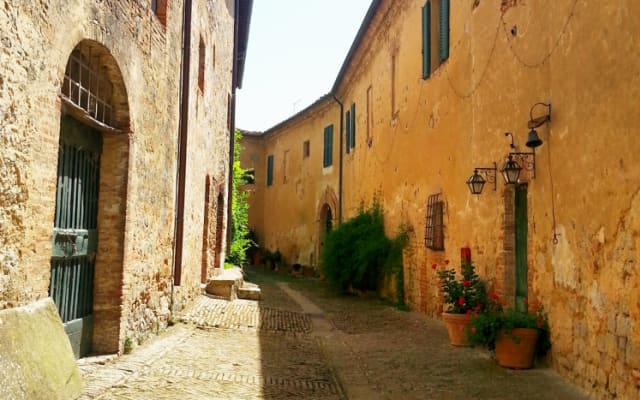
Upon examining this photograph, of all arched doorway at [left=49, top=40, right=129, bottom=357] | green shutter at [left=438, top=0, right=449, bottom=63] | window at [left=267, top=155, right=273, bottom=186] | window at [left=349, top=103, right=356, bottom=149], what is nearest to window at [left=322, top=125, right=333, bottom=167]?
window at [left=349, top=103, right=356, bottom=149]

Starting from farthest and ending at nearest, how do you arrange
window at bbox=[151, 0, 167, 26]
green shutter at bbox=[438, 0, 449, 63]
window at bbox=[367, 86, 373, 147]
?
1. window at bbox=[367, 86, 373, 147]
2. green shutter at bbox=[438, 0, 449, 63]
3. window at bbox=[151, 0, 167, 26]

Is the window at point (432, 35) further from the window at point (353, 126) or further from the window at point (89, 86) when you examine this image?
the window at point (353, 126)

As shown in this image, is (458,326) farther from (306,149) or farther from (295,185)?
(295,185)

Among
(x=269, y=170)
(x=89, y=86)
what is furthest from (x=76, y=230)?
(x=269, y=170)

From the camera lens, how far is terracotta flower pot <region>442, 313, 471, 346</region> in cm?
721

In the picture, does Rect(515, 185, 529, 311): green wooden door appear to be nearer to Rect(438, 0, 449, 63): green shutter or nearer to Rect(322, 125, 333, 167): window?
Rect(438, 0, 449, 63): green shutter

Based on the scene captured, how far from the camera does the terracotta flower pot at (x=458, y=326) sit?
721 cm

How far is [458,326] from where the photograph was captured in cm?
725

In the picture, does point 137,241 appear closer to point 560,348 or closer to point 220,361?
point 220,361

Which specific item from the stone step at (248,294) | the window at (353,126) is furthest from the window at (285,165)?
the stone step at (248,294)

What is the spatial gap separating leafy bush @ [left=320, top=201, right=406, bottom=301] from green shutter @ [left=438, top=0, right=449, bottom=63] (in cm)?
409

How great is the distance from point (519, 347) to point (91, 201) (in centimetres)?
446

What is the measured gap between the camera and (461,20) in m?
8.88

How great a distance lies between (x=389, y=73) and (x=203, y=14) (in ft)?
15.5
